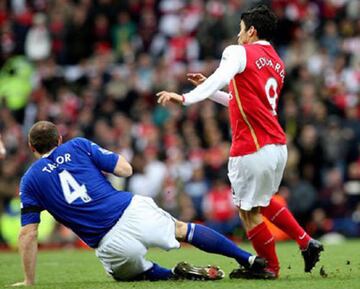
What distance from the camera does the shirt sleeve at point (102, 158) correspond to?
889 centimetres

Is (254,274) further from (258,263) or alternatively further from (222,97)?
(222,97)

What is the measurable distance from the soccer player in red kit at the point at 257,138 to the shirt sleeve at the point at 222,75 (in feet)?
0.04

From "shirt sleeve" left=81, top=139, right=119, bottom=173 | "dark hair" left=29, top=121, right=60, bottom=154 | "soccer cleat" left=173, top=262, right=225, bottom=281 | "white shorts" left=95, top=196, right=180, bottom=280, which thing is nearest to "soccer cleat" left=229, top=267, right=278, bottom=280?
"soccer cleat" left=173, top=262, right=225, bottom=281

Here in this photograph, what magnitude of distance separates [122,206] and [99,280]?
1.09 m

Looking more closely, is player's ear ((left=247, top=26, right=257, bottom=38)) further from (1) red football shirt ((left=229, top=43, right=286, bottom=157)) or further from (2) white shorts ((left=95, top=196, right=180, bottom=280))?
(2) white shorts ((left=95, top=196, right=180, bottom=280))

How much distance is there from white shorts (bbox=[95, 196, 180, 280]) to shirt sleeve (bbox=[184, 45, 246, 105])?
1066mm

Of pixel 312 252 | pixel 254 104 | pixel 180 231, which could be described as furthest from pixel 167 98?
pixel 312 252

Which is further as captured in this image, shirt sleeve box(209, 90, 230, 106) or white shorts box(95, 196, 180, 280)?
shirt sleeve box(209, 90, 230, 106)

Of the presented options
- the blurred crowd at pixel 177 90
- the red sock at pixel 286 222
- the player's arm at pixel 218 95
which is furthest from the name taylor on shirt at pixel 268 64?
the blurred crowd at pixel 177 90

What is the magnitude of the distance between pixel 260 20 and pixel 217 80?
96 centimetres

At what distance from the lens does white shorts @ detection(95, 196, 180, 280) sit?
29.0ft

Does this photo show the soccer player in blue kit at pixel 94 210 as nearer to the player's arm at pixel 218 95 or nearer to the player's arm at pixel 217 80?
the player's arm at pixel 217 80

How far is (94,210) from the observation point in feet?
29.1

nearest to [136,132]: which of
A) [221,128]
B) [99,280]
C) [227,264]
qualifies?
[221,128]
